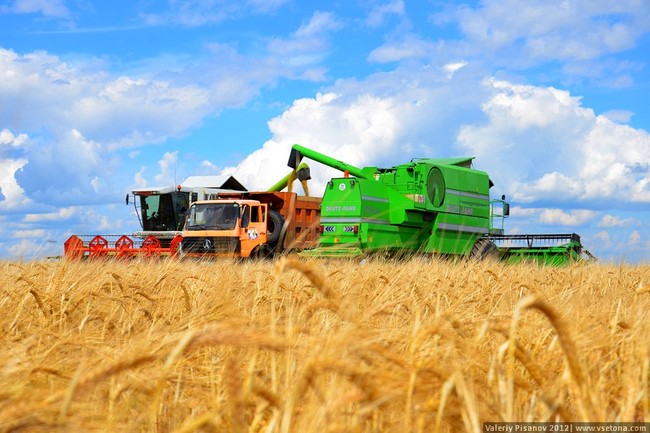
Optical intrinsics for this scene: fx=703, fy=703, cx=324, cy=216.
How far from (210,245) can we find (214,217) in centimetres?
76

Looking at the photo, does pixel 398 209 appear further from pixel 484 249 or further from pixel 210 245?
pixel 210 245

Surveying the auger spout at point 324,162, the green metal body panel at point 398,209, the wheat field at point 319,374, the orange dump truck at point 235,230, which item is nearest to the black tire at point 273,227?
the orange dump truck at point 235,230

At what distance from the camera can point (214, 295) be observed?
461cm

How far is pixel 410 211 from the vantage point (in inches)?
646

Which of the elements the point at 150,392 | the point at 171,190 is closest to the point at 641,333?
the point at 150,392

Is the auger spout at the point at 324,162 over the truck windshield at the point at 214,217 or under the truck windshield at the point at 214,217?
over

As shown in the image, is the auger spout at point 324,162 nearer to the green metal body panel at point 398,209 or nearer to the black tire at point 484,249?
the green metal body panel at point 398,209

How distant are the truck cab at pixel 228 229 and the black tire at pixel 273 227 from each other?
0.23 metres

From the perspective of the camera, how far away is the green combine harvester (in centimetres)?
1603

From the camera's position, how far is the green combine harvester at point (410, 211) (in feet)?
52.6

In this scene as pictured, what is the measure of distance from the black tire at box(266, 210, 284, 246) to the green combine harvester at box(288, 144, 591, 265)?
1.13 meters

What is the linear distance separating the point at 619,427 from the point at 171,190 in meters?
20.5

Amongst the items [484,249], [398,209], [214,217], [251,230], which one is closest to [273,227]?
[251,230]

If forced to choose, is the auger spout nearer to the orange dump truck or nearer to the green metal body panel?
the green metal body panel
